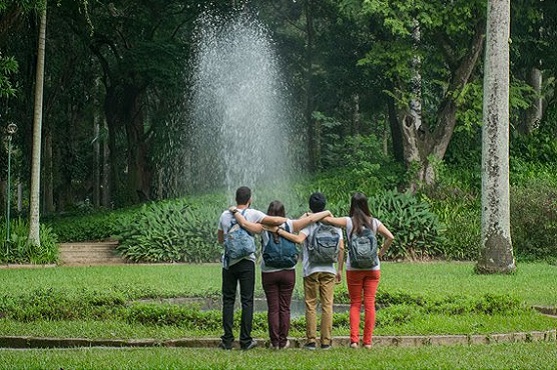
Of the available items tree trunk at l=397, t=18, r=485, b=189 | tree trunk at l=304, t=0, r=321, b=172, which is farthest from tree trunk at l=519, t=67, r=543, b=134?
tree trunk at l=304, t=0, r=321, b=172

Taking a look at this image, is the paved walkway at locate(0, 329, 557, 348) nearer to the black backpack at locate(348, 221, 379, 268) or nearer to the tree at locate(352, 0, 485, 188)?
the black backpack at locate(348, 221, 379, 268)

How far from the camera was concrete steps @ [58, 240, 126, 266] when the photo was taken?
25406 mm

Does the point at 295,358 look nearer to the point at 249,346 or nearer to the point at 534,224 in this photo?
the point at 249,346

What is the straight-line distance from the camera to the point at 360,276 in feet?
33.4

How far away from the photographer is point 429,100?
113 ft

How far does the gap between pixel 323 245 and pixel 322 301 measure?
63 centimetres

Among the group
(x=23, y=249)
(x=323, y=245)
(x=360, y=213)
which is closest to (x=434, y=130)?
(x=23, y=249)

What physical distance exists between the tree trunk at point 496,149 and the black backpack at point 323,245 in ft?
34.6

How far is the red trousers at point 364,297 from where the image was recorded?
33.3 feet

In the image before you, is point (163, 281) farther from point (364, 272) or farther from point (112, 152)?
point (112, 152)

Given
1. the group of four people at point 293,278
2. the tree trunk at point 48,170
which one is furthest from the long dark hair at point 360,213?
the tree trunk at point 48,170

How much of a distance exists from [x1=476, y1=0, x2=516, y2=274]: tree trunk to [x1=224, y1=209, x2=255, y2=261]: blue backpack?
433 inches

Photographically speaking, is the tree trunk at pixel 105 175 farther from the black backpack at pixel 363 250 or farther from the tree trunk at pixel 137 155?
the black backpack at pixel 363 250

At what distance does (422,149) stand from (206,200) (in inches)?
290
